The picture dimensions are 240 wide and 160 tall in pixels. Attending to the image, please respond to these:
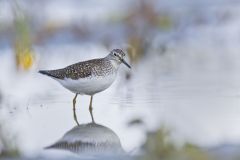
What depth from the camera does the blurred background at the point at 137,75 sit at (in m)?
7.31

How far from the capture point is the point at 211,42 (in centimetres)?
1361

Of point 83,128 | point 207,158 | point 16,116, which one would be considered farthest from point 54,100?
point 207,158

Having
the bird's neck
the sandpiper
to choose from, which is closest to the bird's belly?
the sandpiper

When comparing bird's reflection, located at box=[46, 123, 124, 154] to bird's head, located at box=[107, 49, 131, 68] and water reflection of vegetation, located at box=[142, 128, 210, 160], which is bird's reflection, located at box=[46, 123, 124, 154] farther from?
bird's head, located at box=[107, 49, 131, 68]

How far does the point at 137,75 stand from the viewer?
1088 centimetres

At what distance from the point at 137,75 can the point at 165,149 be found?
4.43 meters

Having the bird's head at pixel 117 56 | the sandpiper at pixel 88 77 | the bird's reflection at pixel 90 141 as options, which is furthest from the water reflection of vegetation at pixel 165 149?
the bird's head at pixel 117 56

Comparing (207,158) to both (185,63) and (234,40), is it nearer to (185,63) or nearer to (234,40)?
(185,63)

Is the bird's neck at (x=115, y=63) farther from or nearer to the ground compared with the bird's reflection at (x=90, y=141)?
farther from the ground

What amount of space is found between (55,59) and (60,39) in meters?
1.29

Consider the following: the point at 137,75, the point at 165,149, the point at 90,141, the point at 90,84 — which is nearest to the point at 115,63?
the point at 90,84

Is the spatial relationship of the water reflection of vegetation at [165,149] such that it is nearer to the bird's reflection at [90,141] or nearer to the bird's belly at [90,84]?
the bird's reflection at [90,141]

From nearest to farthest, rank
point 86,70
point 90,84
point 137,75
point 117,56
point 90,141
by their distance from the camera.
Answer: point 90,141 < point 90,84 < point 86,70 < point 117,56 < point 137,75

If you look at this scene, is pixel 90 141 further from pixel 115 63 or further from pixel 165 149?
pixel 115 63
